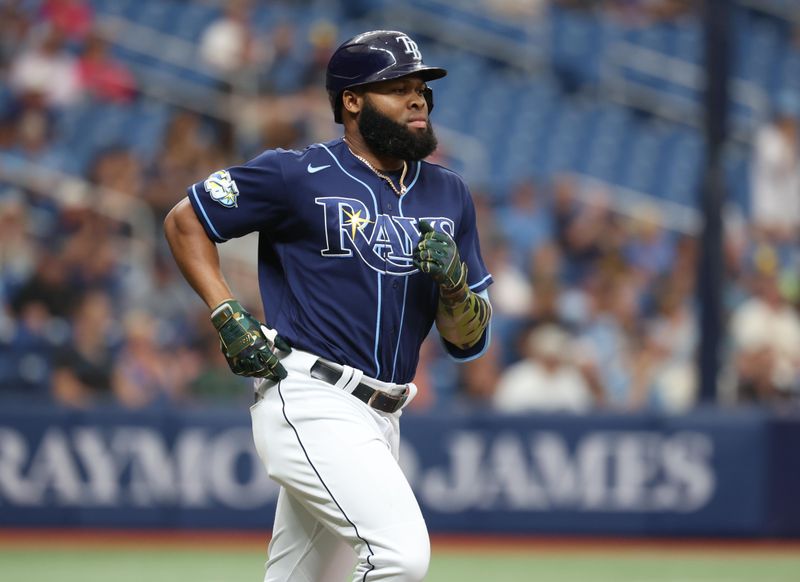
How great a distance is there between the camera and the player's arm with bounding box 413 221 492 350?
14.0 feet

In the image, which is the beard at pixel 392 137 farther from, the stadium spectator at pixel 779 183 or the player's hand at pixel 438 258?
the stadium spectator at pixel 779 183

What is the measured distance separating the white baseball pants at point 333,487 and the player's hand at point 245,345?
0.09m

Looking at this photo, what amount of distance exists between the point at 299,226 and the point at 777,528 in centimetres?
620

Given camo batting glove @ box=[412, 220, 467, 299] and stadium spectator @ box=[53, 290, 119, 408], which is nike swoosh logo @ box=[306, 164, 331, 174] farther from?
stadium spectator @ box=[53, 290, 119, 408]

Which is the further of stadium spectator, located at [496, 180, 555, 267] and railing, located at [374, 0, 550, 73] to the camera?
railing, located at [374, 0, 550, 73]

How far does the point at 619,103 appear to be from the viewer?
1563cm

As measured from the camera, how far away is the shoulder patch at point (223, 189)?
4.42 meters

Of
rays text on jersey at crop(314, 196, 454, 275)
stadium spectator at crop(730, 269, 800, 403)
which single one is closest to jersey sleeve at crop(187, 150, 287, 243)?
rays text on jersey at crop(314, 196, 454, 275)

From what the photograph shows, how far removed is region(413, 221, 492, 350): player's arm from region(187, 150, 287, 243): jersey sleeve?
19.1 inches

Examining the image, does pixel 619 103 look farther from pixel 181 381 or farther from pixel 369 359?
pixel 369 359

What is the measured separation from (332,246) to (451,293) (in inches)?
15.8

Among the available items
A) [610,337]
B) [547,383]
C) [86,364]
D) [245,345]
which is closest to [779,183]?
[610,337]

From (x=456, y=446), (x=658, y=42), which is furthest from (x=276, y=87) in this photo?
(x=658, y=42)

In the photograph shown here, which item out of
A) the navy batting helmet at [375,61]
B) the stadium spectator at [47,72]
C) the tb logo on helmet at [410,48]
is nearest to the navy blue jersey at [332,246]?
the navy batting helmet at [375,61]
